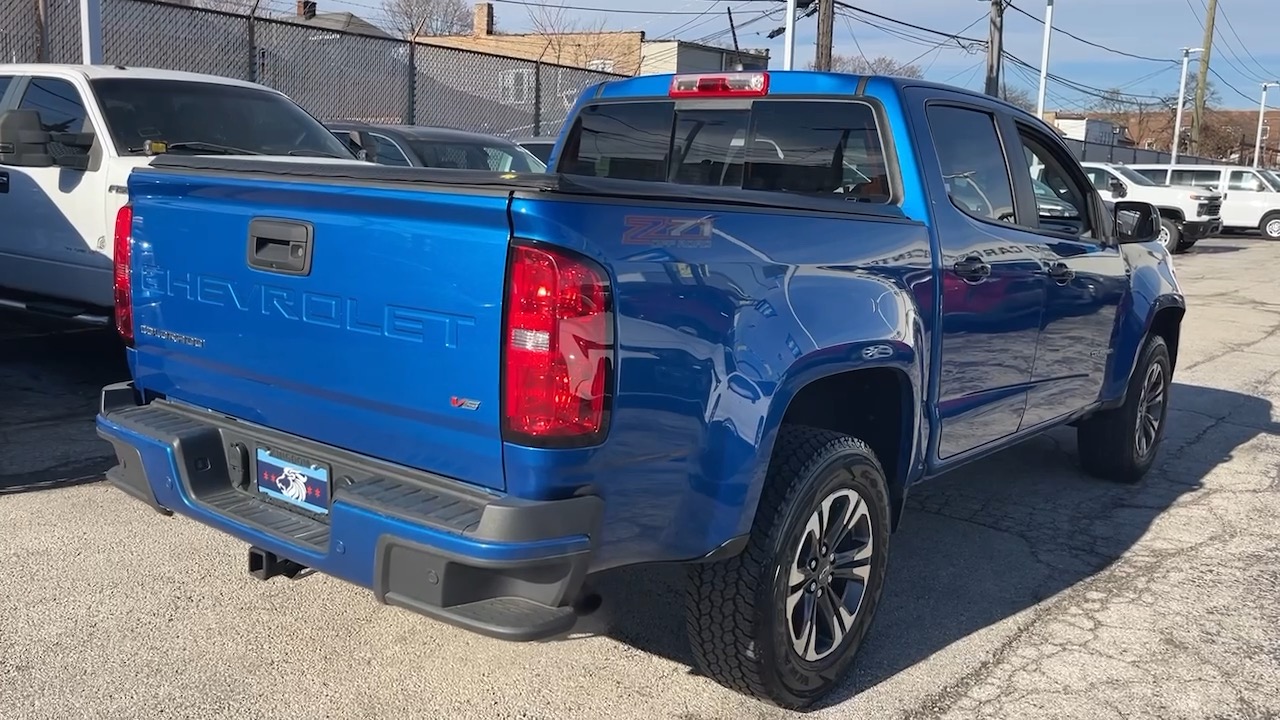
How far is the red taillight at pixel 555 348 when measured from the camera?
2623 millimetres

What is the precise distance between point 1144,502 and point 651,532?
13.1 ft

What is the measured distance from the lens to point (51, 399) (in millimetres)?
6887

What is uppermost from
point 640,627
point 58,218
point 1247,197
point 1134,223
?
point 1247,197

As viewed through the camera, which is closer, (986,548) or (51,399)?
(986,548)

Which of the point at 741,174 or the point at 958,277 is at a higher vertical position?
the point at 741,174

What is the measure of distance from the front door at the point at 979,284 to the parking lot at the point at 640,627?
0.72 meters

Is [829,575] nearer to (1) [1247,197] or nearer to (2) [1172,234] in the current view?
(2) [1172,234]

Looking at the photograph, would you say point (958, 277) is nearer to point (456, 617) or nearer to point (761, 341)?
point (761, 341)

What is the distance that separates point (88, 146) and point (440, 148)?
15.1 ft

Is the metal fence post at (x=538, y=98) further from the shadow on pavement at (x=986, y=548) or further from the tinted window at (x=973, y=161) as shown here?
the tinted window at (x=973, y=161)

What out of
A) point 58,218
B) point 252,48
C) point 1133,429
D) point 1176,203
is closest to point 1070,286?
point 1133,429

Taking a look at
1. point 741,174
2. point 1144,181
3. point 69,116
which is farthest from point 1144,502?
point 1144,181

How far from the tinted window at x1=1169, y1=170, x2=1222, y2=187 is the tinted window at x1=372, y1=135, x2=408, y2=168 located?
22246 millimetres

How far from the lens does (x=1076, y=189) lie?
17.6ft
